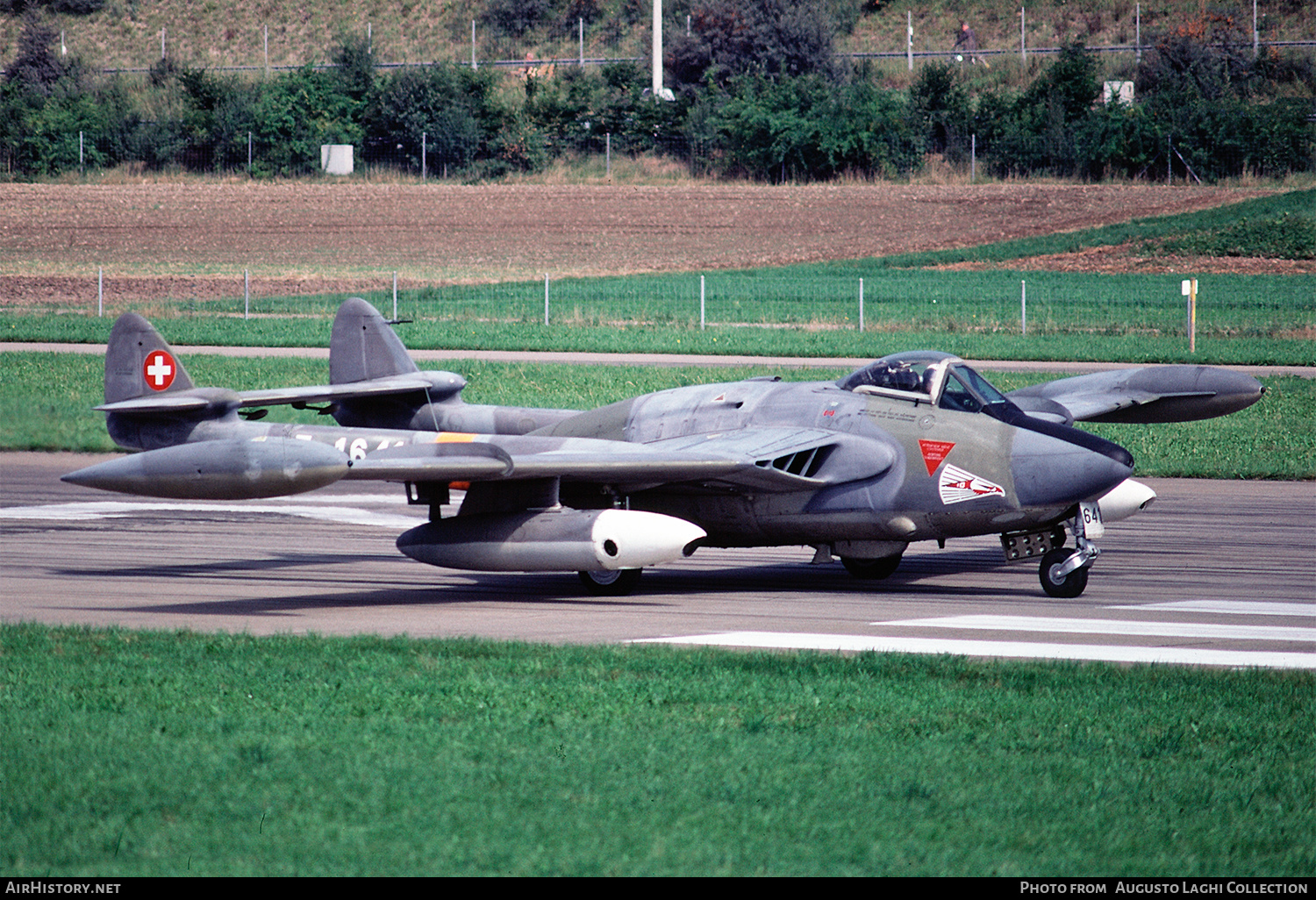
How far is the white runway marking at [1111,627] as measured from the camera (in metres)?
12.3

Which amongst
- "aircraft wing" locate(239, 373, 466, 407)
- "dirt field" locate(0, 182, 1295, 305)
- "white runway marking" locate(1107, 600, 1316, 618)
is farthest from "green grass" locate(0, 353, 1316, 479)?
"dirt field" locate(0, 182, 1295, 305)

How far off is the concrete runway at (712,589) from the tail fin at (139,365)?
1.86 meters

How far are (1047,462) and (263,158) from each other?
77196 mm

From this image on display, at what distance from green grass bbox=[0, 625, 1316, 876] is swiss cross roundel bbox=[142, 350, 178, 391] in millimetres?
5907

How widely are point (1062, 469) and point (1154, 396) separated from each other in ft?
13.2

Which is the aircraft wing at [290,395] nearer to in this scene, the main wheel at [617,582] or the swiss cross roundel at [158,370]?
the swiss cross roundel at [158,370]

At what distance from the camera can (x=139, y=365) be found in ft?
55.9

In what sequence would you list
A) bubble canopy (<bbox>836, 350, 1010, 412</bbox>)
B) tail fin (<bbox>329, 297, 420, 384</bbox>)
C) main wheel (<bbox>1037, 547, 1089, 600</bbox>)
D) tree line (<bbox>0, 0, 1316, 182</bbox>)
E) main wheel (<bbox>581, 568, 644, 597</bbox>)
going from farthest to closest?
tree line (<bbox>0, 0, 1316, 182</bbox>) → tail fin (<bbox>329, 297, 420, 384</bbox>) → main wheel (<bbox>581, 568, 644, 597</bbox>) → bubble canopy (<bbox>836, 350, 1010, 412</bbox>) → main wheel (<bbox>1037, 547, 1089, 600</bbox>)

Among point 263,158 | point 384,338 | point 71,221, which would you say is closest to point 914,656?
point 384,338

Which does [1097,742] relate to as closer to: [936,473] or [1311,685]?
[1311,685]

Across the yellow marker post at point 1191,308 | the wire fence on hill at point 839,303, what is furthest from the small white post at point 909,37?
the yellow marker post at point 1191,308

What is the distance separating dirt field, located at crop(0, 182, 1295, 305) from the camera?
5788 cm

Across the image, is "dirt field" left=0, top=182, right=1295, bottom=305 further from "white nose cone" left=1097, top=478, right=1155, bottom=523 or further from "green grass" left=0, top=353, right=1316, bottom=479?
"white nose cone" left=1097, top=478, right=1155, bottom=523

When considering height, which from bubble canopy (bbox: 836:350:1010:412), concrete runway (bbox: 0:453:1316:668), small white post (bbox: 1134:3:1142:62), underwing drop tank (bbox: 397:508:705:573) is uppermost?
small white post (bbox: 1134:3:1142:62)
